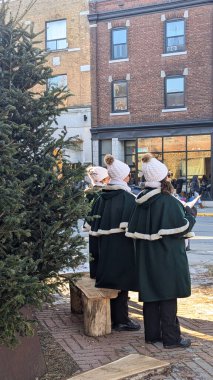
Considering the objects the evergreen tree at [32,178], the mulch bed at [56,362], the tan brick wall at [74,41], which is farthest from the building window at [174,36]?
the evergreen tree at [32,178]

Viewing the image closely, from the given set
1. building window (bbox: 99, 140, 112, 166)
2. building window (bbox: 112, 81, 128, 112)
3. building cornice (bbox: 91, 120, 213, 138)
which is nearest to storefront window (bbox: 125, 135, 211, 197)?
building cornice (bbox: 91, 120, 213, 138)

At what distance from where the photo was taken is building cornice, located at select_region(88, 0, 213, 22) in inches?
927

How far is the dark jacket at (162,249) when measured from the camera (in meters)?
4.61

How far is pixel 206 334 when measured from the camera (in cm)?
508

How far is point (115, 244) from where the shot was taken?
209 inches

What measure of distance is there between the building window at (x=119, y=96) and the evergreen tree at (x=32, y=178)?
2218cm

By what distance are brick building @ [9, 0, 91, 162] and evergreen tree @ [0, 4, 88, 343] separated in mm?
22818

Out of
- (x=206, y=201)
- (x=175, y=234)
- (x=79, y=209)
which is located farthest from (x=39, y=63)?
(x=206, y=201)

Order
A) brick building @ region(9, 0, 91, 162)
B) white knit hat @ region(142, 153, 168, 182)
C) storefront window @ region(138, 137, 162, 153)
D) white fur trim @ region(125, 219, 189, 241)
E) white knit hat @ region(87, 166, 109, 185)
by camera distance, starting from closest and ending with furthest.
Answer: white fur trim @ region(125, 219, 189, 241), white knit hat @ region(142, 153, 168, 182), white knit hat @ region(87, 166, 109, 185), storefront window @ region(138, 137, 162, 153), brick building @ region(9, 0, 91, 162)

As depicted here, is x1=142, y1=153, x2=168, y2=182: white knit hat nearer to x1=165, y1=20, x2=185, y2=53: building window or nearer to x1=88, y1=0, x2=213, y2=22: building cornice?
x1=165, y1=20, x2=185, y2=53: building window

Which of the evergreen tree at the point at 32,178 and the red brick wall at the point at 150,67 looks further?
the red brick wall at the point at 150,67

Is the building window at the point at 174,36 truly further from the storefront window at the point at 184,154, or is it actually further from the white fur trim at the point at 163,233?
the white fur trim at the point at 163,233

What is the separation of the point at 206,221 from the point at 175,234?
46.5ft

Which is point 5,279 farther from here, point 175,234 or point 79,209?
point 175,234
